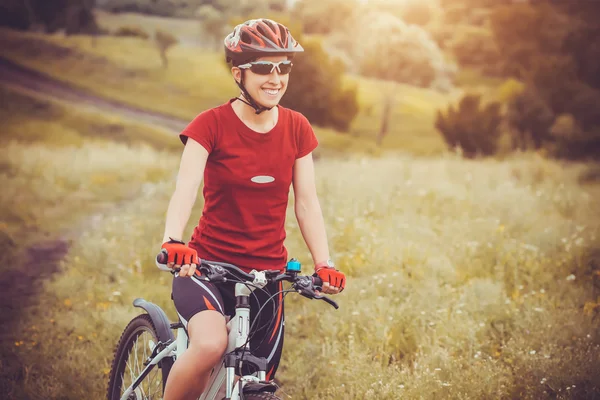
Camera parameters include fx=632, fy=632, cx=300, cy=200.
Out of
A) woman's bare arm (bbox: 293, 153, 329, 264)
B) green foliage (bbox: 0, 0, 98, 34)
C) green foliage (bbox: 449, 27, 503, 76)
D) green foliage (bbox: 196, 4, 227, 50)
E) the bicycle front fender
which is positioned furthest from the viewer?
green foliage (bbox: 449, 27, 503, 76)

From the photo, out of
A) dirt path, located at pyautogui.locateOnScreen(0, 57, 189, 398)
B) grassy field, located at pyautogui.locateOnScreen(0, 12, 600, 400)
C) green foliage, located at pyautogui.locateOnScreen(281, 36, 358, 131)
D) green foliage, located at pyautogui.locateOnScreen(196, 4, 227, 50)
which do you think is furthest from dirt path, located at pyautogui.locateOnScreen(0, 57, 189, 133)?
green foliage, located at pyautogui.locateOnScreen(281, 36, 358, 131)

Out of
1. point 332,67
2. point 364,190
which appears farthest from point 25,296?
point 332,67

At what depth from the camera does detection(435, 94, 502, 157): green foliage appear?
17016 millimetres

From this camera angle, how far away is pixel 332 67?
1720cm

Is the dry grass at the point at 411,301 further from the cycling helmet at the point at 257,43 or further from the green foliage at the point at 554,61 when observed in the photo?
the green foliage at the point at 554,61

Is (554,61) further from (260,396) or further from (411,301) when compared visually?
(260,396)

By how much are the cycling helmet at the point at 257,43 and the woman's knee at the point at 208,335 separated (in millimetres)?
1068

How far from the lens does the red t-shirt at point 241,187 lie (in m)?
3.22

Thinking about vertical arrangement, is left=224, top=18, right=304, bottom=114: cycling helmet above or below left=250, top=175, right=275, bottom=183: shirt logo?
above

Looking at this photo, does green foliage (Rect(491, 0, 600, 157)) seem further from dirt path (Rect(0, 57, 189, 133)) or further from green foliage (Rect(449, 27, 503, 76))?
dirt path (Rect(0, 57, 189, 133))

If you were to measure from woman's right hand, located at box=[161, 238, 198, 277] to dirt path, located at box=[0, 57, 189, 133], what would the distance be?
1402 centimetres

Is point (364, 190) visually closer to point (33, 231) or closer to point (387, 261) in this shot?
point (387, 261)

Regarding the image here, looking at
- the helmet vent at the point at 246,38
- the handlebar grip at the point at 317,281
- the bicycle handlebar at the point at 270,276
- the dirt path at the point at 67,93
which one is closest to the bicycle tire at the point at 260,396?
the bicycle handlebar at the point at 270,276

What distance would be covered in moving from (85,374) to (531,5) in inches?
680
